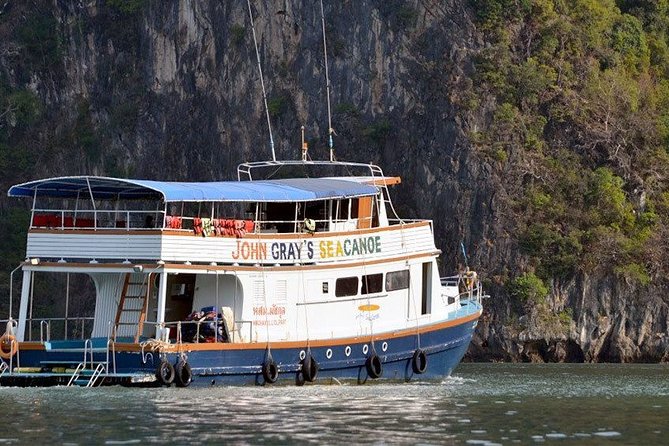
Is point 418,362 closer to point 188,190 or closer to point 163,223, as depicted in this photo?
point 188,190

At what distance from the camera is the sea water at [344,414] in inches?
1227

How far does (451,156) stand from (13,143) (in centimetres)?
2379

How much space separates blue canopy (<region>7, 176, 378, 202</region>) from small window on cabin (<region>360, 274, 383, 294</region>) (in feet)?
6.58

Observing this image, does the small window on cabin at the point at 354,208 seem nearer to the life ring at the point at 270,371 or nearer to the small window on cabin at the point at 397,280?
the small window on cabin at the point at 397,280

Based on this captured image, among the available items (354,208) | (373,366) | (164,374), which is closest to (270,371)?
(164,374)

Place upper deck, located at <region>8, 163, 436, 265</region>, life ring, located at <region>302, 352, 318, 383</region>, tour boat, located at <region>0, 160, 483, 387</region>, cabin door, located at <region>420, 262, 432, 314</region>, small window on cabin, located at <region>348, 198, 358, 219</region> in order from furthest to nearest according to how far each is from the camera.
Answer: cabin door, located at <region>420, 262, 432, 314</region> → small window on cabin, located at <region>348, 198, 358, 219</region> → life ring, located at <region>302, 352, 318, 383</region> → upper deck, located at <region>8, 163, 436, 265</region> → tour boat, located at <region>0, 160, 483, 387</region>

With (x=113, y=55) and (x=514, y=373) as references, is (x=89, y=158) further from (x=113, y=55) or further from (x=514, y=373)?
(x=514, y=373)

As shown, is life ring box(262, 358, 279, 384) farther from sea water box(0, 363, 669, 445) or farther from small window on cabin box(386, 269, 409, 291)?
small window on cabin box(386, 269, 409, 291)

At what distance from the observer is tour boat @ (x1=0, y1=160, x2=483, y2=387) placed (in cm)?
4053

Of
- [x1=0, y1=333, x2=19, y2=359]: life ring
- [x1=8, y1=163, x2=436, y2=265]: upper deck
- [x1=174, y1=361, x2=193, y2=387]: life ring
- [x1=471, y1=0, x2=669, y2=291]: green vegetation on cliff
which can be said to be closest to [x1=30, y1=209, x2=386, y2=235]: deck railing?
[x1=8, y1=163, x2=436, y2=265]: upper deck

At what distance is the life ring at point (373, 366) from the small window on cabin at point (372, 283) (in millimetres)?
1889

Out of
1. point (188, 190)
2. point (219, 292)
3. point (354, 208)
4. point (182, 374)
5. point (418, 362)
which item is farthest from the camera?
point (354, 208)

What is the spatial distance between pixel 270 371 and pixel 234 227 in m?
3.36

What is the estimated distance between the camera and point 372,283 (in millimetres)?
45125
